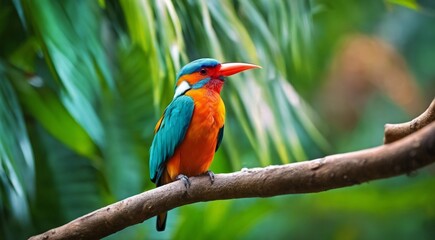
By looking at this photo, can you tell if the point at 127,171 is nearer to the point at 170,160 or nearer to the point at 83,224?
the point at 170,160

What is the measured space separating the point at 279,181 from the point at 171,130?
2.68 feet

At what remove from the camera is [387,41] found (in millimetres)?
7172

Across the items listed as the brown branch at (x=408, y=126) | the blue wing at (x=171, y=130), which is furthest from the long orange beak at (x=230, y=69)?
the brown branch at (x=408, y=126)

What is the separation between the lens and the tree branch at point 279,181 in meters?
1.50

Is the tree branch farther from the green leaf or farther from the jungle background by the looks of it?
the green leaf

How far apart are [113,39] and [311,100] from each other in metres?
2.98

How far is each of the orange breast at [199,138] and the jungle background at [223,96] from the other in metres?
0.32

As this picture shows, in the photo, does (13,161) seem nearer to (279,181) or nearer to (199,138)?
(199,138)

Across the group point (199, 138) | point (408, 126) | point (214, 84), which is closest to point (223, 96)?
point (214, 84)

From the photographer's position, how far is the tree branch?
1.50m

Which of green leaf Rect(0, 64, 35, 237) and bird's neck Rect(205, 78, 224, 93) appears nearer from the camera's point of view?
bird's neck Rect(205, 78, 224, 93)

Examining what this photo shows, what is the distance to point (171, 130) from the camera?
258 centimetres

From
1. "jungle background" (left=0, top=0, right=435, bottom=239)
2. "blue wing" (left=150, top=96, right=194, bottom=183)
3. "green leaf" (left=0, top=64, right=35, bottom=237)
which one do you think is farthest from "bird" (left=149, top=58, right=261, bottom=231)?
"green leaf" (left=0, top=64, right=35, bottom=237)

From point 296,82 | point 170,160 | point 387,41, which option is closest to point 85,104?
point 170,160
